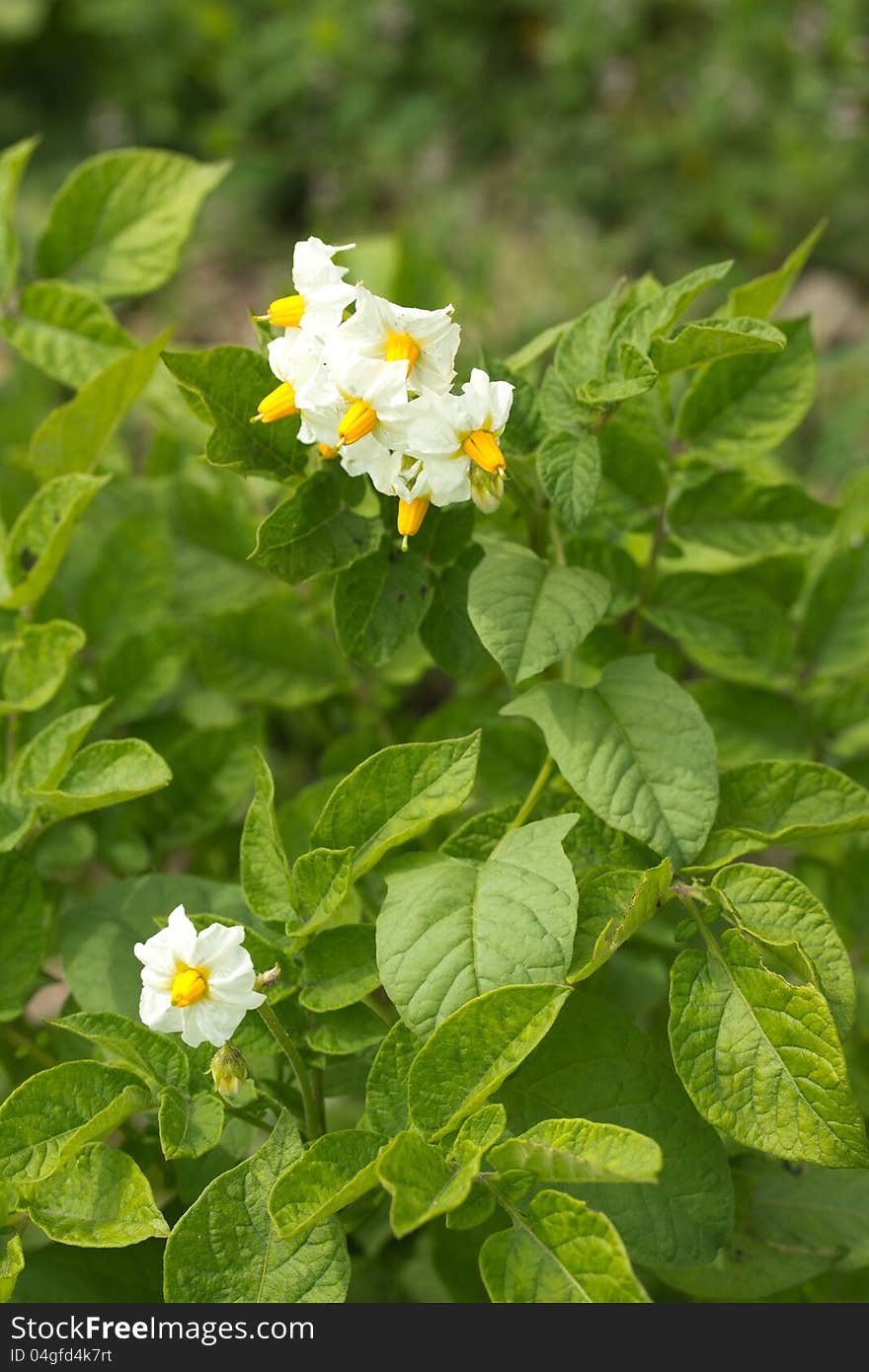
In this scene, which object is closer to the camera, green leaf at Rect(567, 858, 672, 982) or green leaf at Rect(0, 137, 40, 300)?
green leaf at Rect(567, 858, 672, 982)

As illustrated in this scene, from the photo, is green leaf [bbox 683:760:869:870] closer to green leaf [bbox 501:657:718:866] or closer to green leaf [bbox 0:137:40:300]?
green leaf [bbox 501:657:718:866]

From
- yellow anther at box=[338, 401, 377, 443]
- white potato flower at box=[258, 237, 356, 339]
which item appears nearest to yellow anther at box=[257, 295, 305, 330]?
white potato flower at box=[258, 237, 356, 339]

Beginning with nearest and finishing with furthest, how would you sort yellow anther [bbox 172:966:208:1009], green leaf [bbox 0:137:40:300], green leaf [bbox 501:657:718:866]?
1. yellow anther [bbox 172:966:208:1009]
2. green leaf [bbox 501:657:718:866]
3. green leaf [bbox 0:137:40:300]

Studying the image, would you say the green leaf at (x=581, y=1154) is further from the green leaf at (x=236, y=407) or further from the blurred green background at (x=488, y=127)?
the blurred green background at (x=488, y=127)

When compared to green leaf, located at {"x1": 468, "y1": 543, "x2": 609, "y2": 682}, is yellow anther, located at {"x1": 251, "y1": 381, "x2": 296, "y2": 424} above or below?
above

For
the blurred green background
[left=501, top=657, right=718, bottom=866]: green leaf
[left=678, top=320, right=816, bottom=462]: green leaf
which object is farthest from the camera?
the blurred green background

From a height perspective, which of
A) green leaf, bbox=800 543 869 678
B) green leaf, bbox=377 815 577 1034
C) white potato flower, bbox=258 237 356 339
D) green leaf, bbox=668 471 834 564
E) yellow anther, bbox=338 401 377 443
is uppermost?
white potato flower, bbox=258 237 356 339

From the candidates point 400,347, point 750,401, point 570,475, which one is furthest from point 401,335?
point 750,401
